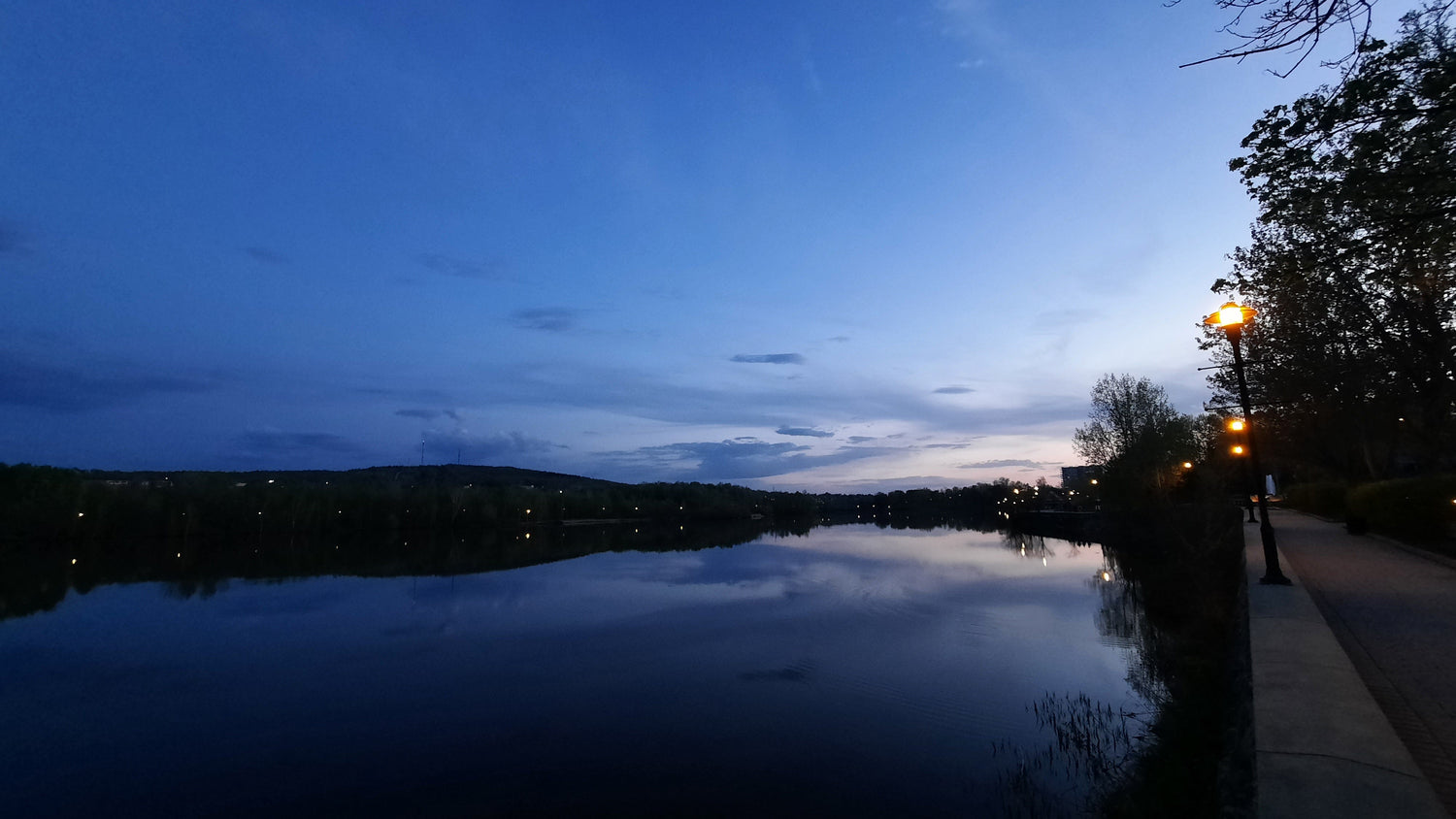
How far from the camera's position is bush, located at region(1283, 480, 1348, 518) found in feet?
103

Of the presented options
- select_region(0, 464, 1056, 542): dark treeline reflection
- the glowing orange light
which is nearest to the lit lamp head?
the glowing orange light

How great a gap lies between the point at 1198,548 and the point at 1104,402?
137 ft

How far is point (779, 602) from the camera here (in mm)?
25734

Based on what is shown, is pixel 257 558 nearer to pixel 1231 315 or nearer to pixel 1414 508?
pixel 1231 315

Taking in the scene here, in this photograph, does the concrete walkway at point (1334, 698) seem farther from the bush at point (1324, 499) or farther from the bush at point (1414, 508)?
the bush at point (1324, 499)

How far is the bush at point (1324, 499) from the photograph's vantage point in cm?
3131

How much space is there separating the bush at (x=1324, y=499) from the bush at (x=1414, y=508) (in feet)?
29.3

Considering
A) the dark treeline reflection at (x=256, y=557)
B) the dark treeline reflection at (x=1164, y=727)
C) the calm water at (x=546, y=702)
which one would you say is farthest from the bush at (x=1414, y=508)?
the dark treeline reflection at (x=256, y=557)

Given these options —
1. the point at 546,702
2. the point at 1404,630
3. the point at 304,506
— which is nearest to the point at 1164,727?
the point at 1404,630

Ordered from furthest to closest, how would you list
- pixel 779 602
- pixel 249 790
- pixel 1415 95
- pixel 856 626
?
pixel 779 602 → pixel 856 626 → pixel 249 790 → pixel 1415 95

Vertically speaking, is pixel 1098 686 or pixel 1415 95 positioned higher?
pixel 1415 95

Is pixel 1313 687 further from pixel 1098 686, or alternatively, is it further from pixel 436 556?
pixel 436 556

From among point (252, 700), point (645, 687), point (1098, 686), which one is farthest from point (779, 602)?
point (252, 700)

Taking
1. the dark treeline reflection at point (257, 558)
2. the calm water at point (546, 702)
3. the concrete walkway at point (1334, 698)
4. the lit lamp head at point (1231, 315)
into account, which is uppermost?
the lit lamp head at point (1231, 315)
